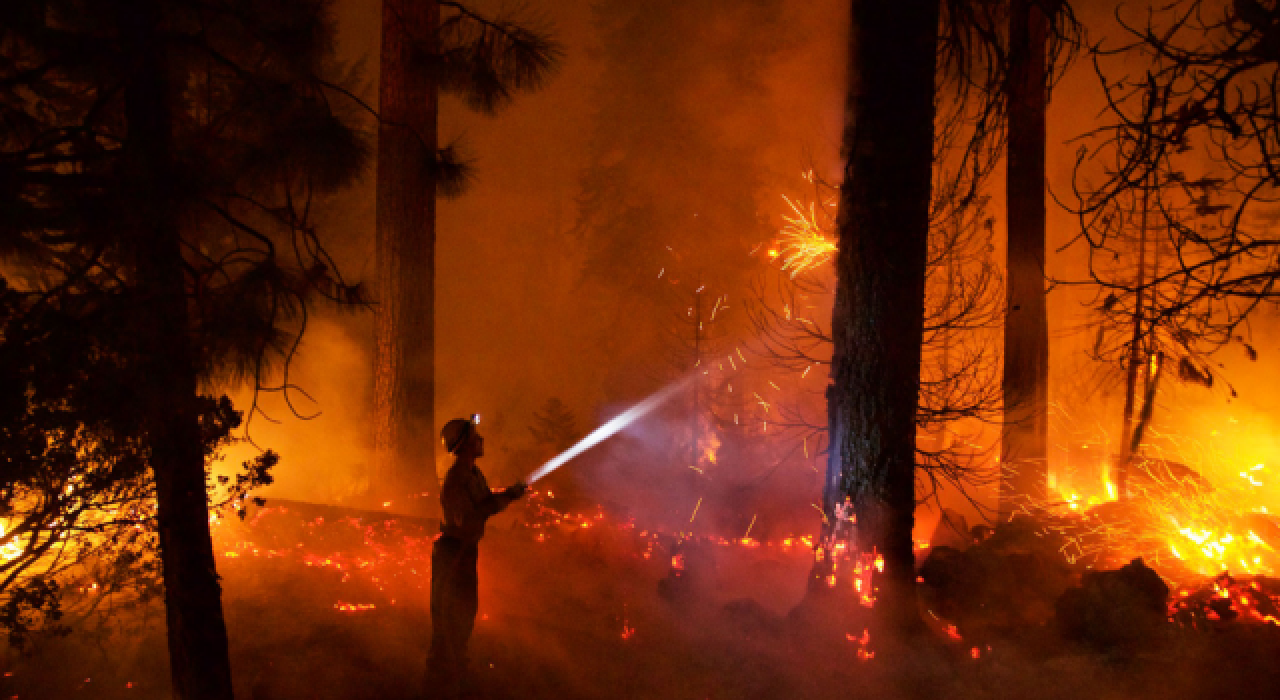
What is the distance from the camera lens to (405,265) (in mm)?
9523

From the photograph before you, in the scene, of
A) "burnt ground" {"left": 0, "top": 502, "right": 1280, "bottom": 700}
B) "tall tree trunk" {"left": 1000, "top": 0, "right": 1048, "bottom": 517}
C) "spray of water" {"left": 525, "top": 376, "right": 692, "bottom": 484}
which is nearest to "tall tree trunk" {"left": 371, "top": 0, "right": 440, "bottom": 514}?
"burnt ground" {"left": 0, "top": 502, "right": 1280, "bottom": 700}

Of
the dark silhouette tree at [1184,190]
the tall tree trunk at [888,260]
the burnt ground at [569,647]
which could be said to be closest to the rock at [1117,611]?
the burnt ground at [569,647]

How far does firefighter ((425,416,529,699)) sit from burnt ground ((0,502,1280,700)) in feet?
1.06

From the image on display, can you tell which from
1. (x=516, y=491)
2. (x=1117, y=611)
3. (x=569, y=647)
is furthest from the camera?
(x=569, y=647)

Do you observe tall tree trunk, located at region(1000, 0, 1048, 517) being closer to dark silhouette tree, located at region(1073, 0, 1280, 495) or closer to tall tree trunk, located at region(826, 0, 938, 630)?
dark silhouette tree, located at region(1073, 0, 1280, 495)

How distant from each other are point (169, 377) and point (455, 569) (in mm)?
2391

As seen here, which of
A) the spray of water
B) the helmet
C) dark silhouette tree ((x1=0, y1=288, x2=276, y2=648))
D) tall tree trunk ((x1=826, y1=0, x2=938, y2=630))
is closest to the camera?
dark silhouette tree ((x1=0, y1=288, x2=276, y2=648))

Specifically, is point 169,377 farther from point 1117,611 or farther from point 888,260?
point 1117,611

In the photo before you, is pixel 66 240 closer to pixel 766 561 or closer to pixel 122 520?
pixel 122 520

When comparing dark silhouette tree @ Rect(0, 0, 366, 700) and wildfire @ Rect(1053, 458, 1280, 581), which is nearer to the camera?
dark silhouette tree @ Rect(0, 0, 366, 700)

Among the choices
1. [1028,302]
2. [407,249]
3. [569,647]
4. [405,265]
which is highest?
[407,249]

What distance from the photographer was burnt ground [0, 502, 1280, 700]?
4.95m

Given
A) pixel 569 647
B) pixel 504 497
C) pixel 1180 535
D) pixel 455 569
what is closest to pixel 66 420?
pixel 455 569

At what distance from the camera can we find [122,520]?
14.4 feet
